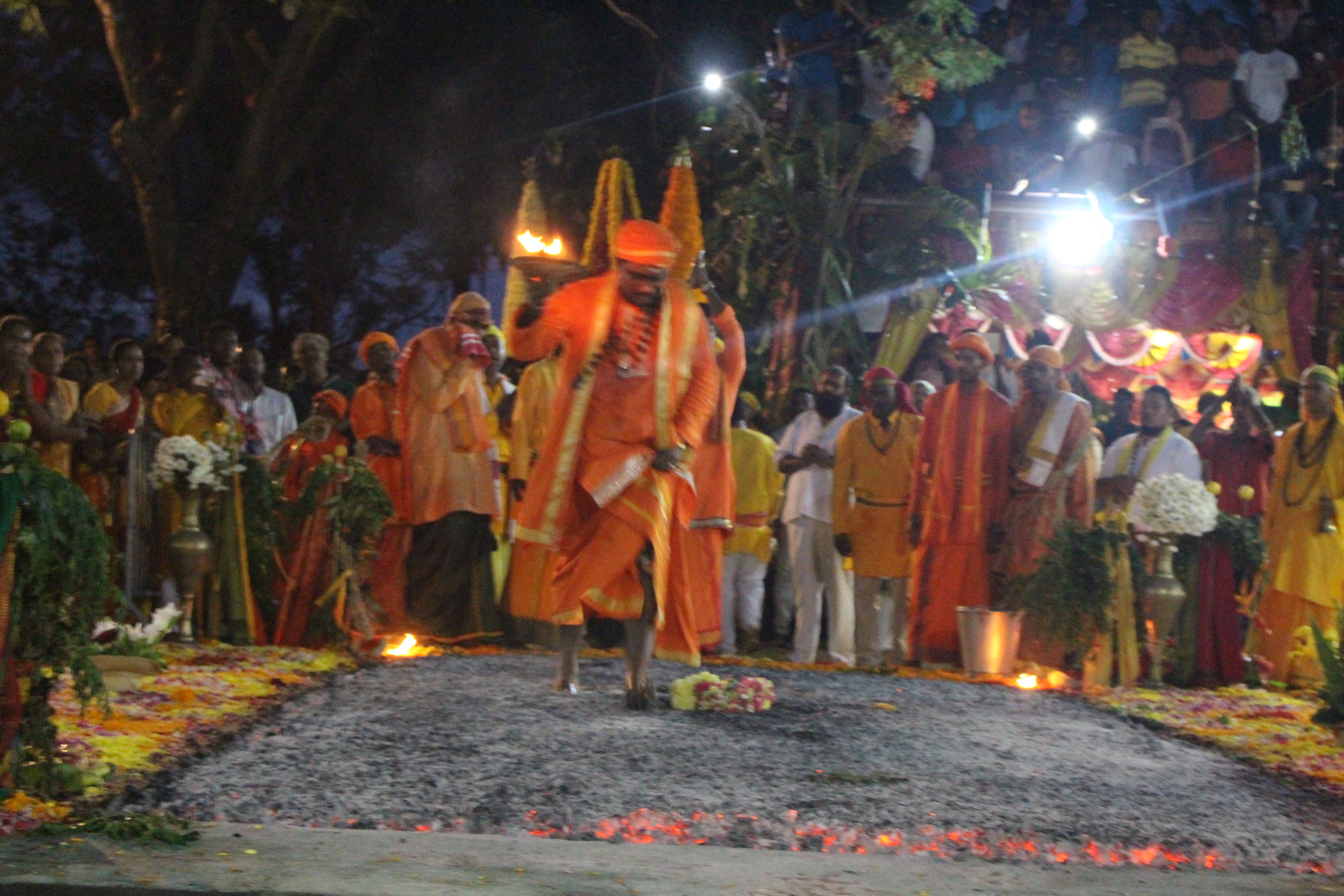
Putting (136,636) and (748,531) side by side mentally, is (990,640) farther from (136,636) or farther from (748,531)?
(136,636)

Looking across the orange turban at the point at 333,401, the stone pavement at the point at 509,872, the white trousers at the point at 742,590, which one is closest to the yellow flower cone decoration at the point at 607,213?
the orange turban at the point at 333,401

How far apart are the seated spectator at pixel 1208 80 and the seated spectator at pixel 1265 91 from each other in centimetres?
11

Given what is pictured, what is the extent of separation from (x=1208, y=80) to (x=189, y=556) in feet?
39.4

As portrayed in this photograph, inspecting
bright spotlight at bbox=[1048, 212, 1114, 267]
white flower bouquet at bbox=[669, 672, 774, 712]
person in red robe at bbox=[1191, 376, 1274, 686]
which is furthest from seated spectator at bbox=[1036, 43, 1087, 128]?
white flower bouquet at bbox=[669, 672, 774, 712]

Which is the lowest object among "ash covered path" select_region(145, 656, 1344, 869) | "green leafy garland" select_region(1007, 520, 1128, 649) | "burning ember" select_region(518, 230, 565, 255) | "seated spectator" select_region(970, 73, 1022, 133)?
"ash covered path" select_region(145, 656, 1344, 869)

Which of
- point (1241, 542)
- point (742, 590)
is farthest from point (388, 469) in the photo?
point (1241, 542)

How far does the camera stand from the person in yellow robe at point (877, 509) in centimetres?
1097

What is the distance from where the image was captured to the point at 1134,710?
8133 millimetres

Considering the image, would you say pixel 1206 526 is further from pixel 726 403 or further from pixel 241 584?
pixel 241 584

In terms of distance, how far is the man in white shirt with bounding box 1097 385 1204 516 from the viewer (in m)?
10.8

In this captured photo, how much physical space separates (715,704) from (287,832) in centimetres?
285

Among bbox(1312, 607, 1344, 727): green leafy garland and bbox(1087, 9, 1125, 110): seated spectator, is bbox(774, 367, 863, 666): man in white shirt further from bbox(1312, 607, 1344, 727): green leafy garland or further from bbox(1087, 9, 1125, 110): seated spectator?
bbox(1087, 9, 1125, 110): seated spectator

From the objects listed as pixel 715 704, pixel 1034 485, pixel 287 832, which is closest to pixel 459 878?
pixel 287 832

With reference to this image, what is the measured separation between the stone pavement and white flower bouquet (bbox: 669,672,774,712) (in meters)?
2.48
